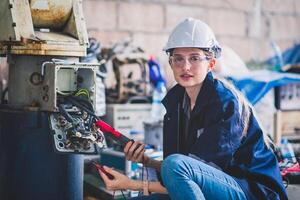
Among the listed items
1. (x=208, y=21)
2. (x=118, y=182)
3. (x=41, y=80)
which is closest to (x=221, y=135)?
(x=118, y=182)

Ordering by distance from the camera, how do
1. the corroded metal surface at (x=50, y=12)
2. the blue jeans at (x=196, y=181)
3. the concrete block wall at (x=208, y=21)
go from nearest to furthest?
the blue jeans at (x=196, y=181) < the corroded metal surface at (x=50, y=12) < the concrete block wall at (x=208, y=21)

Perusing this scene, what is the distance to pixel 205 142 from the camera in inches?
84.7

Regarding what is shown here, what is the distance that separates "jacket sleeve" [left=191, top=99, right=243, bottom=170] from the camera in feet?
6.98

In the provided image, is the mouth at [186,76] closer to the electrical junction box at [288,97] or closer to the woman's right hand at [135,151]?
the woman's right hand at [135,151]

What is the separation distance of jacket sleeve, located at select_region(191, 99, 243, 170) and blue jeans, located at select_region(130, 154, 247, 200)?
0.05m

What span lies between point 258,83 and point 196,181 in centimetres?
213

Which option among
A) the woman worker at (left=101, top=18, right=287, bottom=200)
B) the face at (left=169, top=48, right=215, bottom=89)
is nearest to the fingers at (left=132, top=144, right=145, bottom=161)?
the woman worker at (left=101, top=18, right=287, bottom=200)

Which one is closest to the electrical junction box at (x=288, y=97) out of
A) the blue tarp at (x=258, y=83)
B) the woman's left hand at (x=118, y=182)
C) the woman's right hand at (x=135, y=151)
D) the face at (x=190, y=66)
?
the blue tarp at (x=258, y=83)

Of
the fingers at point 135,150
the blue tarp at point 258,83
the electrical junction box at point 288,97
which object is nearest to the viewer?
the fingers at point 135,150

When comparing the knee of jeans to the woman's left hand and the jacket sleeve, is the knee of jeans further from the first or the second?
the woman's left hand

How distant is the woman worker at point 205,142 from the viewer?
2098 millimetres

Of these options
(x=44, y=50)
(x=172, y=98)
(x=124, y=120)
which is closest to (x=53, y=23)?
(x=44, y=50)

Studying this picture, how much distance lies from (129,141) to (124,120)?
1.77m

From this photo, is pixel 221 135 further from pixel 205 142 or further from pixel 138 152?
pixel 138 152
